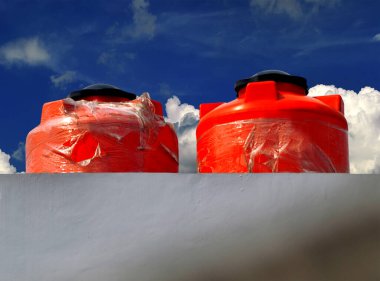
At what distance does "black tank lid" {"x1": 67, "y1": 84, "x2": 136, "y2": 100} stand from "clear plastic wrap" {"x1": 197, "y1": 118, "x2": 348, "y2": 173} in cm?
60

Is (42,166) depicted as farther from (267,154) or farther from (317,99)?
(317,99)

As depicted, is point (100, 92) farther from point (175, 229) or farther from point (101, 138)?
point (175, 229)

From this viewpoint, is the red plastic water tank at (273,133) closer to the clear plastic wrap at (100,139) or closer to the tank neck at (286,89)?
the tank neck at (286,89)

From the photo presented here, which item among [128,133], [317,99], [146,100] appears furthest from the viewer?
[317,99]

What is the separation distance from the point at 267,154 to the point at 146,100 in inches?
29.5

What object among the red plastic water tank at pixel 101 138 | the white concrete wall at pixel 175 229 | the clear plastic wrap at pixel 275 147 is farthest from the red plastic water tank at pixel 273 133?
the white concrete wall at pixel 175 229

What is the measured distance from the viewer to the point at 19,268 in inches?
89.6

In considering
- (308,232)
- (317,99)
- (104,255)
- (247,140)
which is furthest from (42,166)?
(317,99)

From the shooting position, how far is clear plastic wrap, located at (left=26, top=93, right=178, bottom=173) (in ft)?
9.34

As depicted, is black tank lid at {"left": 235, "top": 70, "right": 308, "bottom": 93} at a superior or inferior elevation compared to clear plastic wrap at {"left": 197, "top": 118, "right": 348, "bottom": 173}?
superior

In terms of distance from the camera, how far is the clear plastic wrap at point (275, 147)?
2.93m

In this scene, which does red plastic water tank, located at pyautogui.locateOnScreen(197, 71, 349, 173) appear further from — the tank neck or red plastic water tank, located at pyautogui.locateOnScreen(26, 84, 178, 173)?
red plastic water tank, located at pyautogui.locateOnScreen(26, 84, 178, 173)

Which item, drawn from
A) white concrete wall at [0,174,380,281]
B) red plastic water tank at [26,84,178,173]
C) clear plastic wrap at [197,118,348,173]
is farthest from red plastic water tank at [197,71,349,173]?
white concrete wall at [0,174,380,281]

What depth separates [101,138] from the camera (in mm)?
2850
